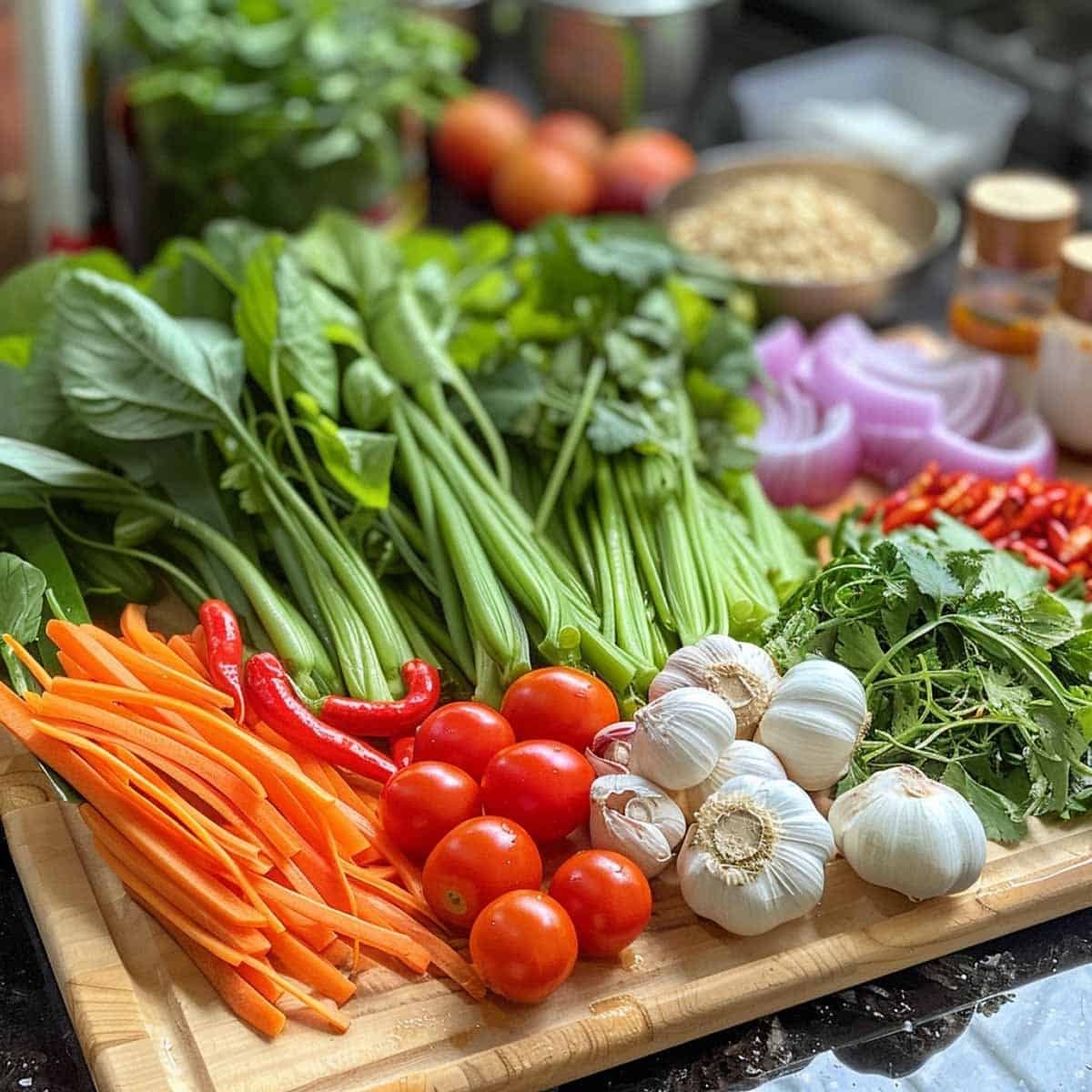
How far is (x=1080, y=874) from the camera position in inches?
59.8

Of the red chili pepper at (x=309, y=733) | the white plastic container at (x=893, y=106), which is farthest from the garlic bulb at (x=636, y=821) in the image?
the white plastic container at (x=893, y=106)

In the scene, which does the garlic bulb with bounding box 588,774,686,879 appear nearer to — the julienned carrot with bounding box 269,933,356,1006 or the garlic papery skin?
the garlic papery skin

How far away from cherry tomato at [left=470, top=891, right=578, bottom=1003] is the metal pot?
7.57 feet

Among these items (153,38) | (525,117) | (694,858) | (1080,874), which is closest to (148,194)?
(153,38)

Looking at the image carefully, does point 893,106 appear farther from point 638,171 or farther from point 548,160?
point 548,160

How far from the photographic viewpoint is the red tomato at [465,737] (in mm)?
1557

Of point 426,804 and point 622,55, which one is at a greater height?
point 622,55

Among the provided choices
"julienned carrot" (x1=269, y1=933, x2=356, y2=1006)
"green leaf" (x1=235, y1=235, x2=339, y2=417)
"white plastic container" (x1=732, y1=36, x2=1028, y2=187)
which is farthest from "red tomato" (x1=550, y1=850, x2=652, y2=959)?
"white plastic container" (x1=732, y1=36, x2=1028, y2=187)

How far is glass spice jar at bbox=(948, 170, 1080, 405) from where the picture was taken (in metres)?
2.32

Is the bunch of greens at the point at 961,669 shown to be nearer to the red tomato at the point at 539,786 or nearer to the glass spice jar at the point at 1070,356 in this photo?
the red tomato at the point at 539,786

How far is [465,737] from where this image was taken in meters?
1.56

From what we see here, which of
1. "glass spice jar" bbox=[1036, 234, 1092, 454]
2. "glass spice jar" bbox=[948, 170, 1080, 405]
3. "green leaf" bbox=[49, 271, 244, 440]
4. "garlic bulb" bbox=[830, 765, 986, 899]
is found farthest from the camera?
"glass spice jar" bbox=[948, 170, 1080, 405]

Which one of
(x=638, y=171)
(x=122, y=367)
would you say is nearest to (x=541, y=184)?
(x=638, y=171)

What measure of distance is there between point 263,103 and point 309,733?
1.47m
